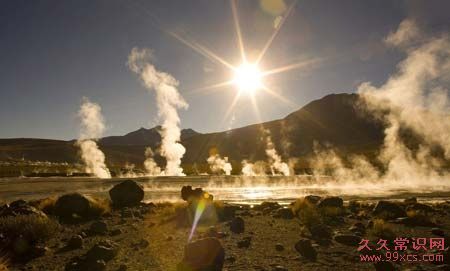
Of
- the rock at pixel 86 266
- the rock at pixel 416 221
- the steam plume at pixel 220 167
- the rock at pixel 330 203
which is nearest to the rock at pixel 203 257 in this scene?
the rock at pixel 86 266

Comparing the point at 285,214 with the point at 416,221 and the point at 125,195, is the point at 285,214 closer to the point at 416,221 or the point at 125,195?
the point at 416,221

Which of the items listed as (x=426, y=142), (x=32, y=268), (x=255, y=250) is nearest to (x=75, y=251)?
(x=32, y=268)

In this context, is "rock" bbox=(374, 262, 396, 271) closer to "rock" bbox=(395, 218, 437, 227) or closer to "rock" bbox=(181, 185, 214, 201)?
"rock" bbox=(395, 218, 437, 227)

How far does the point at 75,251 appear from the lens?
1278 cm

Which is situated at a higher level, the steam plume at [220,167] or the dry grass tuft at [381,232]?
the steam plume at [220,167]

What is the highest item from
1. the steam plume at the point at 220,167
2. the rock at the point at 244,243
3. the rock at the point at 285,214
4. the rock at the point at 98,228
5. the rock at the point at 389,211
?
the steam plume at the point at 220,167

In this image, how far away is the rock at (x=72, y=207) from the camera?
18.7 meters

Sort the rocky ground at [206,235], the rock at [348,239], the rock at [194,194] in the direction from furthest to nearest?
the rock at [194,194] → the rock at [348,239] → the rocky ground at [206,235]

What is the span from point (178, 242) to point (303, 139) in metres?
184

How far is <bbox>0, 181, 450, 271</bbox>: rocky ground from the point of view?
1129 centimetres

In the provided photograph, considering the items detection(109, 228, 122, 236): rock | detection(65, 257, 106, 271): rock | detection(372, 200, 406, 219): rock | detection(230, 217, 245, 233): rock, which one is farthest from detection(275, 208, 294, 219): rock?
detection(65, 257, 106, 271): rock

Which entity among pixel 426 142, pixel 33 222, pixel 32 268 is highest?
pixel 426 142

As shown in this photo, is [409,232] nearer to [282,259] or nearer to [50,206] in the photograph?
[282,259]

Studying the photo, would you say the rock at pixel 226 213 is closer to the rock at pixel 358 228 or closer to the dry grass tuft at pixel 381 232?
the rock at pixel 358 228
